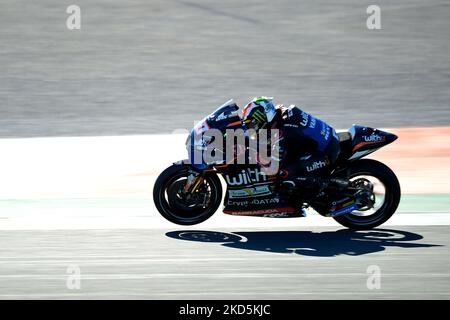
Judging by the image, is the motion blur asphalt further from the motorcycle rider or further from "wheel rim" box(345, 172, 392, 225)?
the motorcycle rider

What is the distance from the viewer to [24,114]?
15.1 meters

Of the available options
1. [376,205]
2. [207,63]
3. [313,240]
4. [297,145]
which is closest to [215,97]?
[207,63]

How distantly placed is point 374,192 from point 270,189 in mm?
1130

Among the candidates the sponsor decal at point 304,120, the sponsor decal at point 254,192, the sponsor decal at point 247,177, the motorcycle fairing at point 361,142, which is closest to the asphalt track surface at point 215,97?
the sponsor decal at point 254,192

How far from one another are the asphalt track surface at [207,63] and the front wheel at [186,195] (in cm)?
552

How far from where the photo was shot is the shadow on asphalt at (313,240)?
7.67 meters

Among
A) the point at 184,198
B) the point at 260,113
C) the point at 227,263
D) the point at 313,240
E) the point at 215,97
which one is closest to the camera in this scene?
the point at 227,263

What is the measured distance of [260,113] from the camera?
27.1ft

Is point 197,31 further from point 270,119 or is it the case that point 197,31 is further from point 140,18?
point 270,119

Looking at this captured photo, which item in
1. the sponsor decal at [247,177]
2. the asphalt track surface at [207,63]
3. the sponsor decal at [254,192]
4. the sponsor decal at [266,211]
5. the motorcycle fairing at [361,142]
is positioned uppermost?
the asphalt track surface at [207,63]

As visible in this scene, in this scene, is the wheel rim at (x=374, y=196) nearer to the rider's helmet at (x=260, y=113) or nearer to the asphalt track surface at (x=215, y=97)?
the asphalt track surface at (x=215, y=97)

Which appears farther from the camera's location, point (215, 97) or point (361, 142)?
point (215, 97)

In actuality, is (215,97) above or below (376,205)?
above

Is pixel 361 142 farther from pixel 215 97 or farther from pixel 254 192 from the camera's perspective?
pixel 215 97
